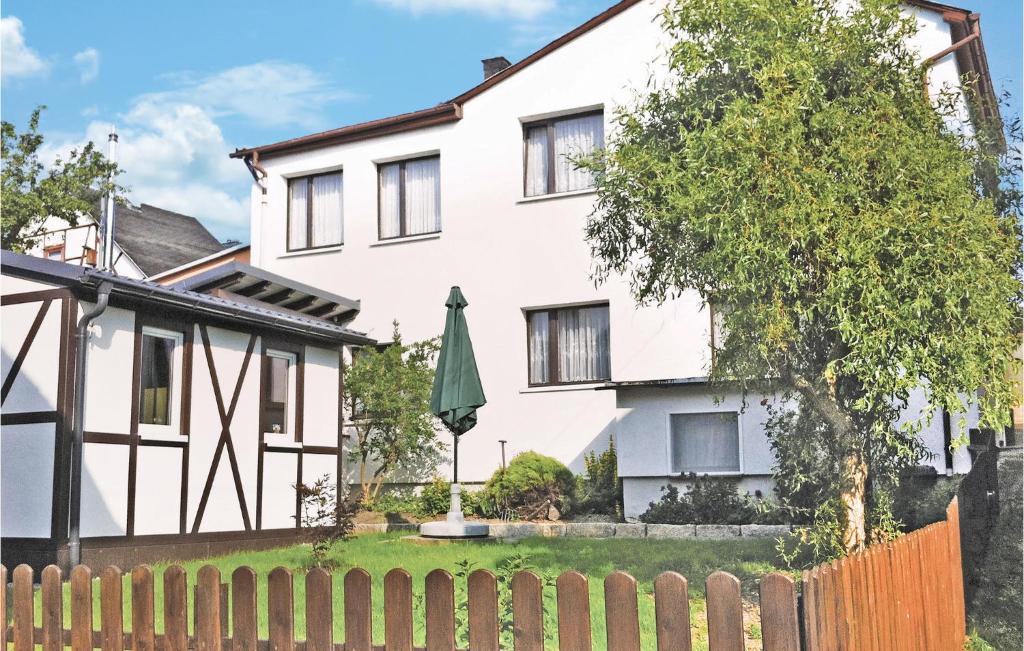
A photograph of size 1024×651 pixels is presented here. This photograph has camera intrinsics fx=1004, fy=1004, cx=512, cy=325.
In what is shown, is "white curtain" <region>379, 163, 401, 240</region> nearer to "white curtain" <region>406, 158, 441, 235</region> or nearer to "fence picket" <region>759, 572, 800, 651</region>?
"white curtain" <region>406, 158, 441, 235</region>

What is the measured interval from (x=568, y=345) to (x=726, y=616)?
14.3m

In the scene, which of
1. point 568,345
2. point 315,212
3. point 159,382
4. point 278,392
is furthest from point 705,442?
point 315,212

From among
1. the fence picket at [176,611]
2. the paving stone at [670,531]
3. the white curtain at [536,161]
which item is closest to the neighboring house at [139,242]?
the white curtain at [536,161]

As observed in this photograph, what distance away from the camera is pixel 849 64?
26.1 feet

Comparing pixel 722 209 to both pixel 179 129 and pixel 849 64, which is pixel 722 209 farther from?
pixel 179 129

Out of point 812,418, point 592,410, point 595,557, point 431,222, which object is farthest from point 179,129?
point 812,418

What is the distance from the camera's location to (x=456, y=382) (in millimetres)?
12953

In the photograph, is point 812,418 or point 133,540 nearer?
point 812,418

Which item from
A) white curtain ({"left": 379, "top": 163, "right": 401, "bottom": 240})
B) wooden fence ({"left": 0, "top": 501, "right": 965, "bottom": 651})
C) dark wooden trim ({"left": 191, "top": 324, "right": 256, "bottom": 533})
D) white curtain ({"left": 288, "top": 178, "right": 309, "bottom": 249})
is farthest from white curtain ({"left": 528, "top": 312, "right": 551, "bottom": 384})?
wooden fence ({"left": 0, "top": 501, "right": 965, "bottom": 651})

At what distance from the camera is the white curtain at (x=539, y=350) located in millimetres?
17578

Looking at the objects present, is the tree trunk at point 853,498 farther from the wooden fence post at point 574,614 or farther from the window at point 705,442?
the window at point 705,442

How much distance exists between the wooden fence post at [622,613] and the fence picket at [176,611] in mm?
1751

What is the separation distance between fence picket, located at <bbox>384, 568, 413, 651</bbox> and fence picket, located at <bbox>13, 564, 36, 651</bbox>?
1.85 metres

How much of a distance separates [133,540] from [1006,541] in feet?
28.3
